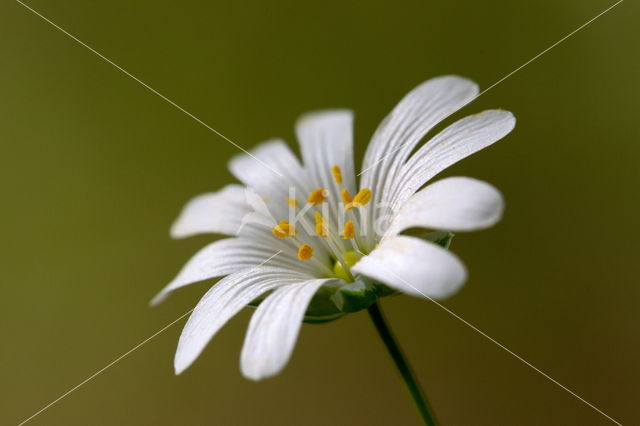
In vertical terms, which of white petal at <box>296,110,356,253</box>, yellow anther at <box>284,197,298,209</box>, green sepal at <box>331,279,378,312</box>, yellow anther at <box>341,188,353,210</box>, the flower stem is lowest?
the flower stem

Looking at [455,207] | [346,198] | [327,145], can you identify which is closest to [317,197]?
[346,198]

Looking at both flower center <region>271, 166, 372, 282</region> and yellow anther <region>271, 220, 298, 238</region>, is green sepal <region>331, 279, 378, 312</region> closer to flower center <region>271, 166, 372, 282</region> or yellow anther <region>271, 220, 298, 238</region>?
flower center <region>271, 166, 372, 282</region>

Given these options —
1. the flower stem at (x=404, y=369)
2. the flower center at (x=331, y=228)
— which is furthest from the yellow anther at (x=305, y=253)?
the flower stem at (x=404, y=369)

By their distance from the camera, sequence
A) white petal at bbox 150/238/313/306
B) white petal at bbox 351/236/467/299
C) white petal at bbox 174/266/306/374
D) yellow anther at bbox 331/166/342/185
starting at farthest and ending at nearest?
yellow anther at bbox 331/166/342/185
white petal at bbox 150/238/313/306
white petal at bbox 174/266/306/374
white petal at bbox 351/236/467/299

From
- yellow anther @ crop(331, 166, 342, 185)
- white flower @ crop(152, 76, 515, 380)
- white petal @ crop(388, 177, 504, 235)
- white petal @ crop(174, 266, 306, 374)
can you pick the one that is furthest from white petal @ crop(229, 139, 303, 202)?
white petal @ crop(388, 177, 504, 235)

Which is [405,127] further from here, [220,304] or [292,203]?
[220,304]

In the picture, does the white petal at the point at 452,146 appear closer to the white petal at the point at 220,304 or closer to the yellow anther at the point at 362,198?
the yellow anther at the point at 362,198

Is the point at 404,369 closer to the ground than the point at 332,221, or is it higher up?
closer to the ground

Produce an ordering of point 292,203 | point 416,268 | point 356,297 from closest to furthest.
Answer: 1. point 416,268
2. point 356,297
3. point 292,203
